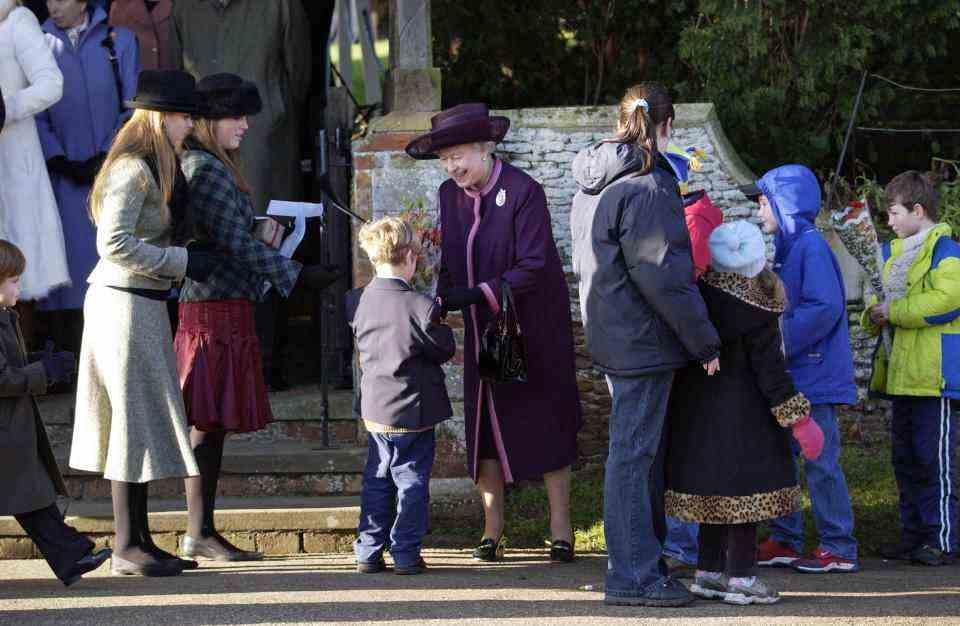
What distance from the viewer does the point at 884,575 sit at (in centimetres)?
614

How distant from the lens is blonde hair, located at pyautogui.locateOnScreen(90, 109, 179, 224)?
5.69 m

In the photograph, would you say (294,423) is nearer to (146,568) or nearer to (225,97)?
(146,568)

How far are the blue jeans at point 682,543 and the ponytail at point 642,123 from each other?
5.56ft

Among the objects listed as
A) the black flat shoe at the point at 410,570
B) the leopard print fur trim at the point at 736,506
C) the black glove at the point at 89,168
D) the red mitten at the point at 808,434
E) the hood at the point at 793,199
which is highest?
the black glove at the point at 89,168

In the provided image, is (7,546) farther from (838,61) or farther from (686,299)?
(838,61)

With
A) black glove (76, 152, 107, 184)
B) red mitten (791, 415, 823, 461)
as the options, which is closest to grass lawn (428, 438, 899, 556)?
red mitten (791, 415, 823, 461)

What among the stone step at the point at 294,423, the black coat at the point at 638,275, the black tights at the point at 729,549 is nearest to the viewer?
the black coat at the point at 638,275

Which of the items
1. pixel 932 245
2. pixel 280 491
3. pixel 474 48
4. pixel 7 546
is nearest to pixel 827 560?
pixel 932 245

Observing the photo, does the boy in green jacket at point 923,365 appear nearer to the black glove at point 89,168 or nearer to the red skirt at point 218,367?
the red skirt at point 218,367

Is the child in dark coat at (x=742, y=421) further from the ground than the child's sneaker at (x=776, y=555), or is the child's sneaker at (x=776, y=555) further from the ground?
the child in dark coat at (x=742, y=421)

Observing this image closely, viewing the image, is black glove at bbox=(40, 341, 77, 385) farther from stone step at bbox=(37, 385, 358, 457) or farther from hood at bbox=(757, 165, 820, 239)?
hood at bbox=(757, 165, 820, 239)

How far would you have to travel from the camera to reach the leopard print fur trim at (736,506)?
5.26 m

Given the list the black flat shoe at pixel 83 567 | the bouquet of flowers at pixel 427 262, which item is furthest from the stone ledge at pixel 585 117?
the black flat shoe at pixel 83 567

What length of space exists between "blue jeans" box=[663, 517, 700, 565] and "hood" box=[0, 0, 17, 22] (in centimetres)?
416
